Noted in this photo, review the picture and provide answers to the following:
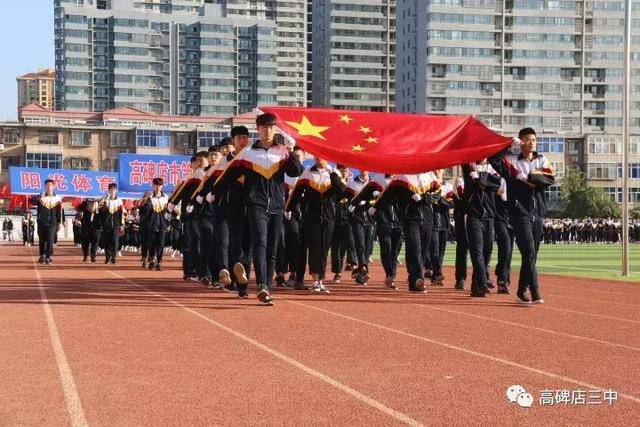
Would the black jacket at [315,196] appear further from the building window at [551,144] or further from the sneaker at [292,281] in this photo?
the building window at [551,144]

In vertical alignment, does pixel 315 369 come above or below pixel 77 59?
below

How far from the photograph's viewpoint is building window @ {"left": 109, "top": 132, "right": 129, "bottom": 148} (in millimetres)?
114819

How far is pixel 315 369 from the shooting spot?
746cm

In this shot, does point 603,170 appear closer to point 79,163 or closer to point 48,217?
point 79,163

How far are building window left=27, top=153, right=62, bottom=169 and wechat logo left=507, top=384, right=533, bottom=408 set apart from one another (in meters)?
107

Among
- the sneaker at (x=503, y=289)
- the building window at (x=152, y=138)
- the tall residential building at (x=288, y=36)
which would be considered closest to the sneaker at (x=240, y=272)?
the sneaker at (x=503, y=289)

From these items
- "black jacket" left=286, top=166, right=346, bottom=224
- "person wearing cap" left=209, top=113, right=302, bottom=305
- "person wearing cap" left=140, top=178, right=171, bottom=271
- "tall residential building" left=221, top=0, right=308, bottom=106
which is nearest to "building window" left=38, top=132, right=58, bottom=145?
"tall residential building" left=221, top=0, right=308, bottom=106

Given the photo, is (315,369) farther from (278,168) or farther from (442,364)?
(278,168)

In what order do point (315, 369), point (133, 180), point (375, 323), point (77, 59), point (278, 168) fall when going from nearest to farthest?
1. point (315, 369)
2. point (375, 323)
3. point (278, 168)
4. point (133, 180)
5. point (77, 59)

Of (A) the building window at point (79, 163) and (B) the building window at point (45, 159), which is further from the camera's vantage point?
(A) the building window at point (79, 163)

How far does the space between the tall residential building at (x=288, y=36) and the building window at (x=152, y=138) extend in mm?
64483

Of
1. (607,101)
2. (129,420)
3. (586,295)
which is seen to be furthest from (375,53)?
(129,420)

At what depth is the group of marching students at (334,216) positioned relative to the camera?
1282 centimetres

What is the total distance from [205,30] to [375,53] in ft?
89.5
